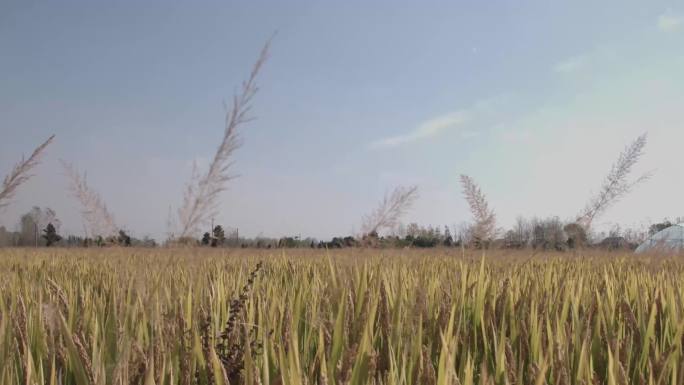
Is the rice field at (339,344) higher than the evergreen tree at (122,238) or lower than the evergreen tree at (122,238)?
lower

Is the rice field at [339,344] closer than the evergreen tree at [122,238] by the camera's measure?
Yes

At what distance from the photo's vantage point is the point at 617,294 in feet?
8.40

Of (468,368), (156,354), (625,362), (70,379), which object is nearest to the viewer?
(468,368)

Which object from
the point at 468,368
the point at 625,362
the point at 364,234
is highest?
the point at 364,234

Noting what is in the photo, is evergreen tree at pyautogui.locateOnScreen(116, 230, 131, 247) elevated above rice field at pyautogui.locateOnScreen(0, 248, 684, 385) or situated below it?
above

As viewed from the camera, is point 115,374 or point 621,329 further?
point 621,329

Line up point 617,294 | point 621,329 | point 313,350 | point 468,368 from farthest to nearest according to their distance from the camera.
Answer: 1. point 617,294
2. point 621,329
3. point 313,350
4. point 468,368

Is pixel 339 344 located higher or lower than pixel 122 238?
lower

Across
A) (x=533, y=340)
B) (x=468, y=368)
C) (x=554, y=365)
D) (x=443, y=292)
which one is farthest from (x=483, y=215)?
(x=468, y=368)

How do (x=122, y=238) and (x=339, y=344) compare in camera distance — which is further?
(x=122, y=238)

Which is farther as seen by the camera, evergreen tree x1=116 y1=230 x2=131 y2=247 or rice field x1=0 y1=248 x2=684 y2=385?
evergreen tree x1=116 y1=230 x2=131 y2=247

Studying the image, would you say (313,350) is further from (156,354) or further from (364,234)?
(364,234)

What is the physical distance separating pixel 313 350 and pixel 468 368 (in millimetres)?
726

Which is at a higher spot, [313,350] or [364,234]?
[364,234]
